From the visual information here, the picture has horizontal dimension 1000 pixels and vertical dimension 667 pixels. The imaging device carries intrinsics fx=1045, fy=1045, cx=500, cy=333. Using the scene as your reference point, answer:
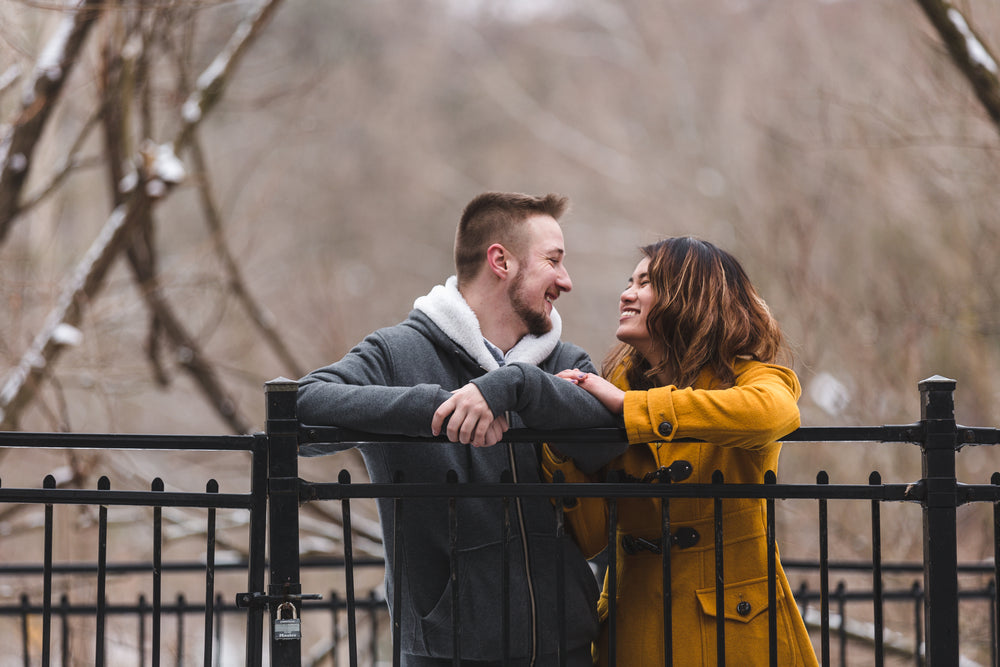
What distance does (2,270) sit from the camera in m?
7.59

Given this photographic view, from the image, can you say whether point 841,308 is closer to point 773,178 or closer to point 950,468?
point 773,178

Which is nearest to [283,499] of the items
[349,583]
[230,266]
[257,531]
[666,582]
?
[257,531]

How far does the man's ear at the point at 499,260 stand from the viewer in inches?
128

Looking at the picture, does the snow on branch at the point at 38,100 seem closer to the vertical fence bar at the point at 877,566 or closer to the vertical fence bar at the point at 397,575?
the vertical fence bar at the point at 397,575

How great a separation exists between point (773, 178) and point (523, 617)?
1020cm

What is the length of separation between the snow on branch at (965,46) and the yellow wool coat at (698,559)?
3144mm

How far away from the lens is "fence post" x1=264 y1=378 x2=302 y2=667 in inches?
105

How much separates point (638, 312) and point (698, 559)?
28.0 inches

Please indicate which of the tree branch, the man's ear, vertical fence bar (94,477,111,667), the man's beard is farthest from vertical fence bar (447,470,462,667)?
the tree branch

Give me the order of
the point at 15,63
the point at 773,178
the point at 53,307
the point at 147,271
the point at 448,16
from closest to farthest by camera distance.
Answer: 1. the point at 15,63
2. the point at 53,307
3. the point at 147,271
4. the point at 773,178
5. the point at 448,16

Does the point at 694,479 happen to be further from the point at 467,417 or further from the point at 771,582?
the point at 467,417

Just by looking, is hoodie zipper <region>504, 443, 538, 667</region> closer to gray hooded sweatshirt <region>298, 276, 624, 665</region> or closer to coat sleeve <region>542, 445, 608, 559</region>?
gray hooded sweatshirt <region>298, 276, 624, 665</region>

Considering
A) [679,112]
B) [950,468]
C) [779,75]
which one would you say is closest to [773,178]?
[779,75]

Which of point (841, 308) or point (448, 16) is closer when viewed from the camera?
point (841, 308)
